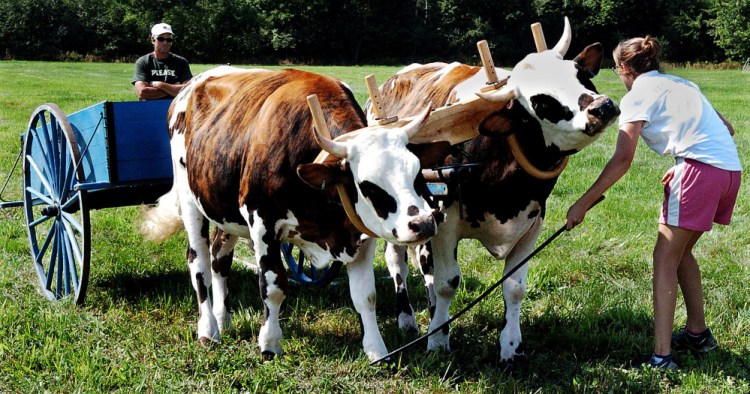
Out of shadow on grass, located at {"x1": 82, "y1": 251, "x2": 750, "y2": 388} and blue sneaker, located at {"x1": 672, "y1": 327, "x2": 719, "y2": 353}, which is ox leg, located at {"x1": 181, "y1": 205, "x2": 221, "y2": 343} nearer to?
shadow on grass, located at {"x1": 82, "y1": 251, "x2": 750, "y2": 388}

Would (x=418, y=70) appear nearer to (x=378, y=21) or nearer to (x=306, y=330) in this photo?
(x=306, y=330)

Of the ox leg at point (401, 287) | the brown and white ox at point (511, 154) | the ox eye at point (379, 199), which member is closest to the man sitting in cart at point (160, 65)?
the ox leg at point (401, 287)

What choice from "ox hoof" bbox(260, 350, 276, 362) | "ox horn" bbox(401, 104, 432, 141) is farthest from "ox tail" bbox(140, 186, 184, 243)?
"ox horn" bbox(401, 104, 432, 141)

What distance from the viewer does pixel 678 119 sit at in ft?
14.8

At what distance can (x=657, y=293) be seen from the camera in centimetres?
472

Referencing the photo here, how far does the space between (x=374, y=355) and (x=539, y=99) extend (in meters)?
1.82

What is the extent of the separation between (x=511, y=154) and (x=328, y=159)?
4.08ft

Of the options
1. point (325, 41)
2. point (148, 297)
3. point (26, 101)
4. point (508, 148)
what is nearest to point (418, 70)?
point (508, 148)

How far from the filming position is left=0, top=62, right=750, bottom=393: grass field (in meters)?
4.57

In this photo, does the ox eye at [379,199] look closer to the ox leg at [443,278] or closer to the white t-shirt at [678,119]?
the ox leg at [443,278]

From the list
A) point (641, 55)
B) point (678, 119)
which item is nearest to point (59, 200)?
point (641, 55)

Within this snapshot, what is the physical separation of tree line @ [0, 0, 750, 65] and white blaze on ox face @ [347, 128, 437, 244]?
51463mm

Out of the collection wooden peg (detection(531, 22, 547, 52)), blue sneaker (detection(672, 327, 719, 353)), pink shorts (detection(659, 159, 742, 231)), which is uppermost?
wooden peg (detection(531, 22, 547, 52))

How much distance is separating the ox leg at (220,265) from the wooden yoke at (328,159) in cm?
177
